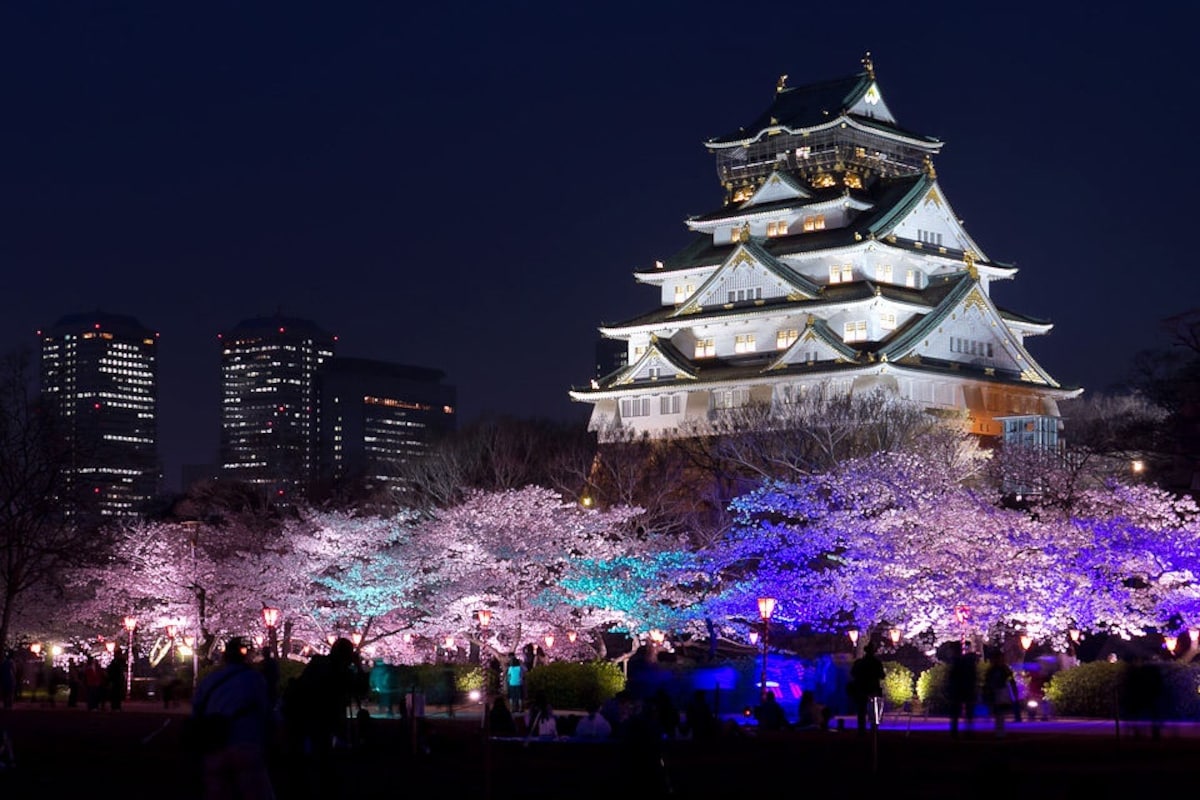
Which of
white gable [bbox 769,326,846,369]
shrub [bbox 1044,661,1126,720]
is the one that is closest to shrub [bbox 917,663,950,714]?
shrub [bbox 1044,661,1126,720]

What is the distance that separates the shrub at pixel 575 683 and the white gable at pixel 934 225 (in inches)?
2003

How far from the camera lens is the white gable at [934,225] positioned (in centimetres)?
9575

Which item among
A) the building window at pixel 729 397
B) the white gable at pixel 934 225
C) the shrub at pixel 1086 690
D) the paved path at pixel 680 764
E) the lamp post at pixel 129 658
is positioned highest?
the white gable at pixel 934 225

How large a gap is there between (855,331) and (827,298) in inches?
90.3

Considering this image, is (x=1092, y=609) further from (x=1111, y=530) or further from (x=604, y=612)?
(x=604, y=612)

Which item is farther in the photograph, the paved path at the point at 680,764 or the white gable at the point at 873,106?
the white gable at the point at 873,106

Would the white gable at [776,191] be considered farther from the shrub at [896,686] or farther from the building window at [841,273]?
the shrub at [896,686]

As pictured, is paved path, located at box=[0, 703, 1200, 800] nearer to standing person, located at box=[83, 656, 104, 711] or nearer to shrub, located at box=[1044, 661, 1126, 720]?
shrub, located at box=[1044, 661, 1126, 720]

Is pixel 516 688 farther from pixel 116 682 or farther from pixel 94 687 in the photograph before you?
pixel 94 687

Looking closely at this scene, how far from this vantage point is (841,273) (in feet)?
312

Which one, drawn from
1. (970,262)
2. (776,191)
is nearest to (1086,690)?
(970,262)

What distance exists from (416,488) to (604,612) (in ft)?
101

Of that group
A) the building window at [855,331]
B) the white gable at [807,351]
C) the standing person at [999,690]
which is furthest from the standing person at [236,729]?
the building window at [855,331]

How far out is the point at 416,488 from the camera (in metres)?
85.5
